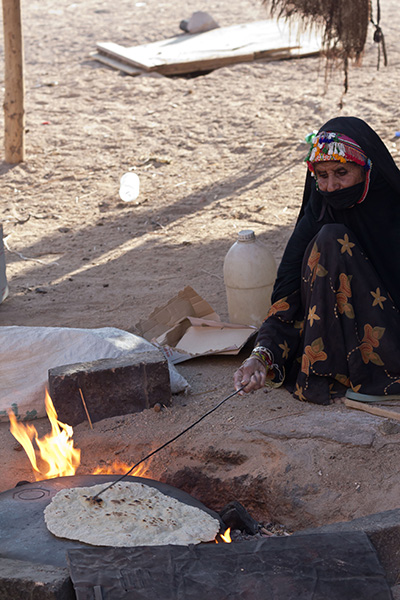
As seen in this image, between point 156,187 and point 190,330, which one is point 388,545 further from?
point 156,187

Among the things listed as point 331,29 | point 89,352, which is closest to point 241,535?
point 89,352

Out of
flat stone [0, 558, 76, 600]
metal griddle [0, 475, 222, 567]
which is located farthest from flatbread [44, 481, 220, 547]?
flat stone [0, 558, 76, 600]

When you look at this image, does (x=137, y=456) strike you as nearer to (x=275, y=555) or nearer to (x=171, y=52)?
(x=275, y=555)

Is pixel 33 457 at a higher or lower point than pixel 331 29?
lower

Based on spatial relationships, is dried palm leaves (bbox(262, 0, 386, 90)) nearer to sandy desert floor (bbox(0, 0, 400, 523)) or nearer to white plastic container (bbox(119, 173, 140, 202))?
sandy desert floor (bbox(0, 0, 400, 523))

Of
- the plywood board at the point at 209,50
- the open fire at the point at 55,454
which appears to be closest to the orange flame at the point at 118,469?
the open fire at the point at 55,454

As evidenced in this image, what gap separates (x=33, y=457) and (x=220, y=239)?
9.54 ft

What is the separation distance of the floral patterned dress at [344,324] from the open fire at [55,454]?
841 mm

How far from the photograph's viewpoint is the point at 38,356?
11.0 feet

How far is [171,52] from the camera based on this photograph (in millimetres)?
10648

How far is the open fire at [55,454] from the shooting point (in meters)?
2.99

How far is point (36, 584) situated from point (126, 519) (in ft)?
1.66

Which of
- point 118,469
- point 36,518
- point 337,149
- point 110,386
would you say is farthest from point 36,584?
point 337,149

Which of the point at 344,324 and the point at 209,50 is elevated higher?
the point at 209,50
